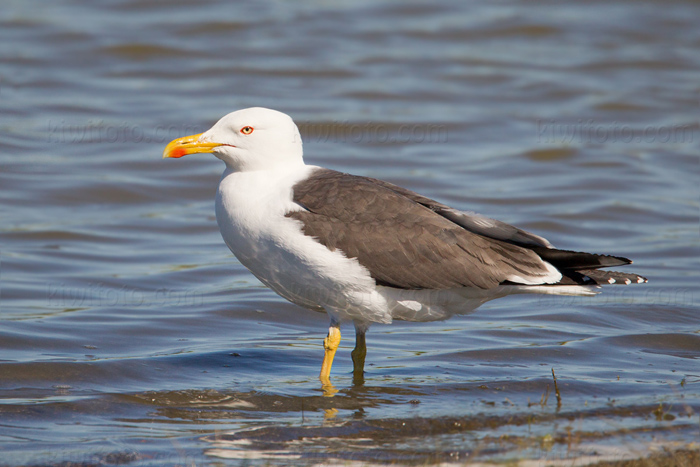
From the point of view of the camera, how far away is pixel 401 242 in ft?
21.9

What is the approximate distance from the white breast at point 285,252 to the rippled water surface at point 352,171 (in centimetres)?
72

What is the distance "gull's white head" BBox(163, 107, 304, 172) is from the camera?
6953 mm

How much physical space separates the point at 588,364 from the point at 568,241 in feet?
14.4

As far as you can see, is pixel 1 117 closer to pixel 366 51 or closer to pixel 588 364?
pixel 366 51

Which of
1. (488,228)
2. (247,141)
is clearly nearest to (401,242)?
(488,228)

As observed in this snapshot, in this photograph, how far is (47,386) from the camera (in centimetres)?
695

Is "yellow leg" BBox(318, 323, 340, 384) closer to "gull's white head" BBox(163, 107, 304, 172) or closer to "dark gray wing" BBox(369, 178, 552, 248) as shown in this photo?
"dark gray wing" BBox(369, 178, 552, 248)

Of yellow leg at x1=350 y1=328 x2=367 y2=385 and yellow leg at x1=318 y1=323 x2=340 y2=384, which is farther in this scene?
yellow leg at x1=350 y1=328 x2=367 y2=385

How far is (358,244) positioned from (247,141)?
4.02 ft

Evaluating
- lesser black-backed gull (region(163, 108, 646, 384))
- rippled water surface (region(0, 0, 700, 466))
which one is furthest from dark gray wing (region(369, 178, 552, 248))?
rippled water surface (region(0, 0, 700, 466))

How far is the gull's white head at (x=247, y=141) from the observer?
6.95 meters

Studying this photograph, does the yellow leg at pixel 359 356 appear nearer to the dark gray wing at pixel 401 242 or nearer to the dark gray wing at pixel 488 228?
the dark gray wing at pixel 401 242

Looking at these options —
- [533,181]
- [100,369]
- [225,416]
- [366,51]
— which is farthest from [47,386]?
[366,51]

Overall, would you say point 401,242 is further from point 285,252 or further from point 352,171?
point 352,171
